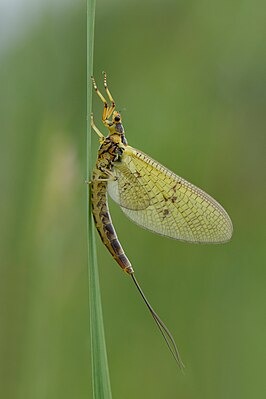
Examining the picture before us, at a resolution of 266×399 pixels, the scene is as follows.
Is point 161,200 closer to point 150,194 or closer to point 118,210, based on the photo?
point 150,194

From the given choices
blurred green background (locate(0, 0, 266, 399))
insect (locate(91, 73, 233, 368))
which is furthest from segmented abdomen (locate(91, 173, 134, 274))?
blurred green background (locate(0, 0, 266, 399))

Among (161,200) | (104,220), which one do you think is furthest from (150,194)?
(104,220)

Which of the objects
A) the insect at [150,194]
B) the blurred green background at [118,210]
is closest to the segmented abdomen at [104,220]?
the insect at [150,194]

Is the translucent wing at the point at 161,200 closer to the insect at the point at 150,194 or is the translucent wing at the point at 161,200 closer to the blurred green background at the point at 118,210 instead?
the insect at the point at 150,194

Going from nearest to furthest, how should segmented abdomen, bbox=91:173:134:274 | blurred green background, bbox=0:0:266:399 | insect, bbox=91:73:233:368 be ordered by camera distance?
segmented abdomen, bbox=91:173:134:274 < insect, bbox=91:73:233:368 < blurred green background, bbox=0:0:266:399

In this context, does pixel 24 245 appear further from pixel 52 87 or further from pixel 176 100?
pixel 176 100

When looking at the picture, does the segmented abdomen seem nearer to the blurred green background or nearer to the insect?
the insect

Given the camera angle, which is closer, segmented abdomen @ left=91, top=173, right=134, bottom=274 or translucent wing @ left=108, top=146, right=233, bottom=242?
segmented abdomen @ left=91, top=173, right=134, bottom=274

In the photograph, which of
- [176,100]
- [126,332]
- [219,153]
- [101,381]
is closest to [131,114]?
[176,100]
